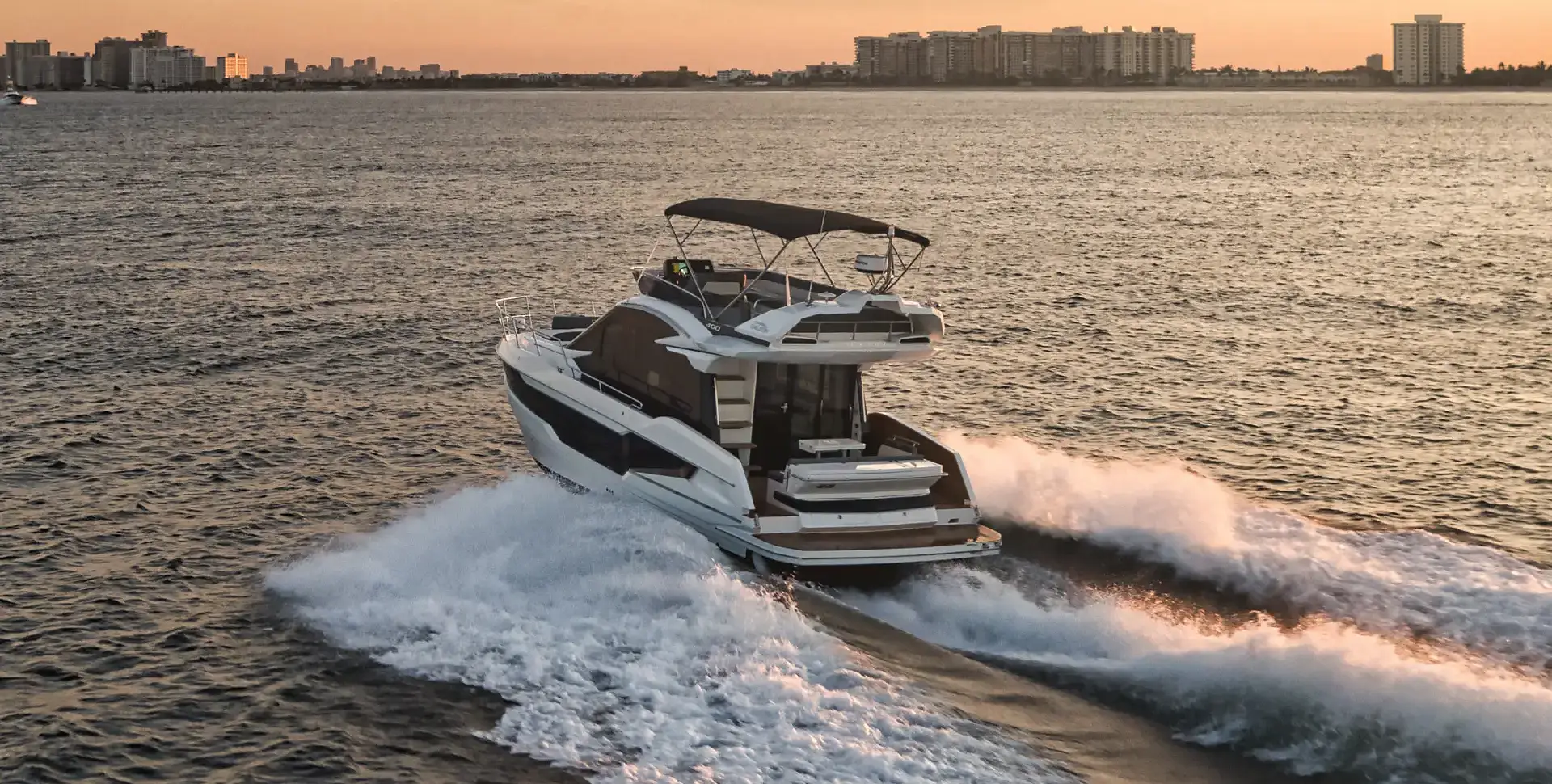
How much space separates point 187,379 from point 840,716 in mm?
19014

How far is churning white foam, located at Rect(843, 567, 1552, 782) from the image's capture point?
12.3 m

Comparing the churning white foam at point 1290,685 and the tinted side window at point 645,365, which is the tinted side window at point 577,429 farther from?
the churning white foam at point 1290,685

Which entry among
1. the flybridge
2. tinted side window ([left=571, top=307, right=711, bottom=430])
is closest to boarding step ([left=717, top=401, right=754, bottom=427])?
tinted side window ([left=571, top=307, right=711, bottom=430])

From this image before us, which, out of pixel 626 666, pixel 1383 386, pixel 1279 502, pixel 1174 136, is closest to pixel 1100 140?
pixel 1174 136

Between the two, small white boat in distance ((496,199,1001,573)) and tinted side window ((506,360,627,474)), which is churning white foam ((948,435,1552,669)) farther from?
tinted side window ((506,360,627,474))

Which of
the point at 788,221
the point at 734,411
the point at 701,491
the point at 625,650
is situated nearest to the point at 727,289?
the point at 788,221

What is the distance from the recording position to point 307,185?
75188 mm

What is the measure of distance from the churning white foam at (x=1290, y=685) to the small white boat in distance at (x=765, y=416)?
127 centimetres

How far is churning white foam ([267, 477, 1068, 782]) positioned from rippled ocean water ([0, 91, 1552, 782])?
5cm

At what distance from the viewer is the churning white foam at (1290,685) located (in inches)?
486

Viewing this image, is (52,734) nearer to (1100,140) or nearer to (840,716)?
(840,716)

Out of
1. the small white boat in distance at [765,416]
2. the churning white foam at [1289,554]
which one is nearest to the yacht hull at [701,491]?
the small white boat in distance at [765,416]

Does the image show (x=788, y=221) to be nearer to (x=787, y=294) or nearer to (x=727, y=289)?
(x=787, y=294)

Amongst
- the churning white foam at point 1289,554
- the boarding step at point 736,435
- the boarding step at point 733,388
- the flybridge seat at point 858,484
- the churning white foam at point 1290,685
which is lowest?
the churning white foam at point 1290,685
